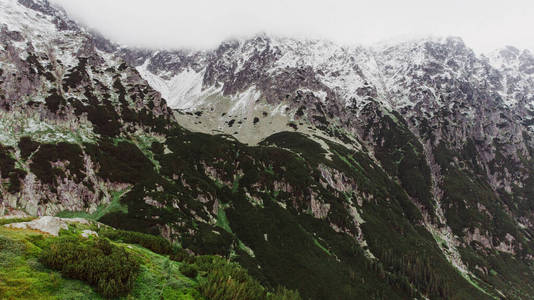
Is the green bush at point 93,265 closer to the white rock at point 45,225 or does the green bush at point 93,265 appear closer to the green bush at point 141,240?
the white rock at point 45,225

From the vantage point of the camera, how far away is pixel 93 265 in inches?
537

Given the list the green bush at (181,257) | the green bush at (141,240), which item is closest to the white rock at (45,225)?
the green bush at (141,240)

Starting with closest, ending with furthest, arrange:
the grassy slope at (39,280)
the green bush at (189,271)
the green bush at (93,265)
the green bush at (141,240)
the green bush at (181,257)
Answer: the grassy slope at (39,280) < the green bush at (93,265) < the green bush at (189,271) < the green bush at (181,257) < the green bush at (141,240)

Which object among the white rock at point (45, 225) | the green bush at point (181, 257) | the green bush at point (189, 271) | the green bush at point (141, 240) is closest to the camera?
the white rock at point (45, 225)

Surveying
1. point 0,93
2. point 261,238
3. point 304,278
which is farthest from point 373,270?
point 0,93

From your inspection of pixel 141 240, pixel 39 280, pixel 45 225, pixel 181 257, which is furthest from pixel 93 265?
pixel 141 240

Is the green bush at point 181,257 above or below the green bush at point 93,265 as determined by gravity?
below

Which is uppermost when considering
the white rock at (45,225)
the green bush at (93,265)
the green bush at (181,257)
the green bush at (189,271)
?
the green bush at (93,265)

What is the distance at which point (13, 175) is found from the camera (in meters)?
113

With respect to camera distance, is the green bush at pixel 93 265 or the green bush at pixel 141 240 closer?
the green bush at pixel 93 265

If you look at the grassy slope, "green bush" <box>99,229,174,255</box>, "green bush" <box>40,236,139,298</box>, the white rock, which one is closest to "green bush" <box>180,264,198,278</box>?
the grassy slope

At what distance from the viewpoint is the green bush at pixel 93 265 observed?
13.4 meters

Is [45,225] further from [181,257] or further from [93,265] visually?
[181,257]

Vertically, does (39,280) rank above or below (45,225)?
above
